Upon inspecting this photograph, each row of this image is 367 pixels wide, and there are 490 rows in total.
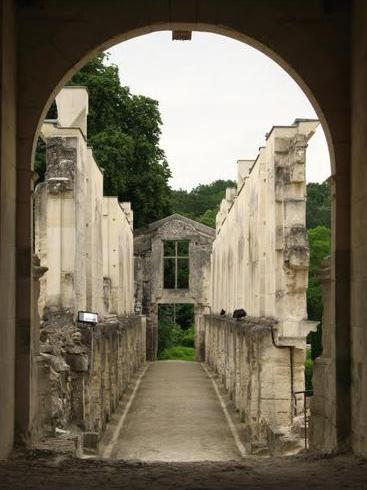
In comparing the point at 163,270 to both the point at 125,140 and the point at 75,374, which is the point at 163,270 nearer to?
the point at 125,140

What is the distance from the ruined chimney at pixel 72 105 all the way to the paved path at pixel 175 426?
694 cm

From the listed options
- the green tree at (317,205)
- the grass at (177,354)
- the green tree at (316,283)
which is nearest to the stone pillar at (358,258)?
the green tree at (316,283)

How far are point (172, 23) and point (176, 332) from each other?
42.7 metres

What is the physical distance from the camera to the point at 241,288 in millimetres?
26328

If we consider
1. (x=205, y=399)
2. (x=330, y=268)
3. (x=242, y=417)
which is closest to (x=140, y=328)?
(x=205, y=399)

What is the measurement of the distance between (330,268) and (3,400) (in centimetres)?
356

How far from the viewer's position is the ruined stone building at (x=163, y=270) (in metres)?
43.8

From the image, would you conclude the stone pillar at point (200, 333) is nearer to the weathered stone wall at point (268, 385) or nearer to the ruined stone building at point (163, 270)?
the ruined stone building at point (163, 270)

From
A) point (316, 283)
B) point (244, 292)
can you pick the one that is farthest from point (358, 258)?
point (316, 283)

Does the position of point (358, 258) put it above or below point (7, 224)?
below

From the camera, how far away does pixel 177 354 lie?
1874 inches

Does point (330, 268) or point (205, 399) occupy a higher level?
point (330, 268)

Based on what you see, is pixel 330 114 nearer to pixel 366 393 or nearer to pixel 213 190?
pixel 366 393

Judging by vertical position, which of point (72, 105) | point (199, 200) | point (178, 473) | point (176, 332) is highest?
point (199, 200)
